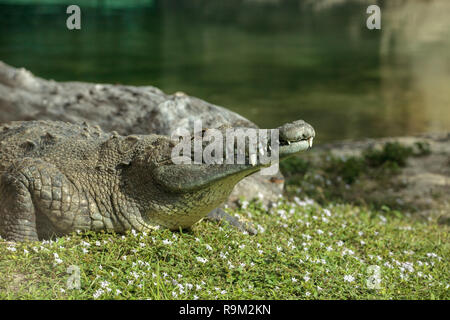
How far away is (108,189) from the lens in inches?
162

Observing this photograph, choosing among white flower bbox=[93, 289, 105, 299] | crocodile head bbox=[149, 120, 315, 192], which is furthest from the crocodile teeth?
white flower bbox=[93, 289, 105, 299]

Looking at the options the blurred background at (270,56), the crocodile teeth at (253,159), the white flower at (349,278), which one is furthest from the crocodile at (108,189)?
the blurred background at (270,56)

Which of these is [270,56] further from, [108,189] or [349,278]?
[349,278]

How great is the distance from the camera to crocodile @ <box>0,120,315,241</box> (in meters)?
3.91

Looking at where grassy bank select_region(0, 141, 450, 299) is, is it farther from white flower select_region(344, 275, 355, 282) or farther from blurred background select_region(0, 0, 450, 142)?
blurred background select_region(0, 0, 450, 142)

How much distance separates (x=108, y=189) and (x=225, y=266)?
1036 mm

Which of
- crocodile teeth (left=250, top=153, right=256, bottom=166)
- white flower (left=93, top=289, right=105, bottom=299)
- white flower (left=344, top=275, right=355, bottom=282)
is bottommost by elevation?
white flower (left=344, top=275, right=355, bottom=282)

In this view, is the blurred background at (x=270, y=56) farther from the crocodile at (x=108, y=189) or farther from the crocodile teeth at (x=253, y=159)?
the crocodile teeth at (x=253, y=159)

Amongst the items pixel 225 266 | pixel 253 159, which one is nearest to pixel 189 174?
pixel 253 159

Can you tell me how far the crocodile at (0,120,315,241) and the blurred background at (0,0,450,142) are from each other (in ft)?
21.8

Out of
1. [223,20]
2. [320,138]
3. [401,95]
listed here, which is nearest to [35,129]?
[320,138]

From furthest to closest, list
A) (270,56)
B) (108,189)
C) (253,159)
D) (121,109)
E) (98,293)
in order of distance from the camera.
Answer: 1. (270,56)
2. (121,109)
3. (108,189)
4. (253,159)
5. (98,293)

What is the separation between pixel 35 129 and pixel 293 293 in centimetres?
244
